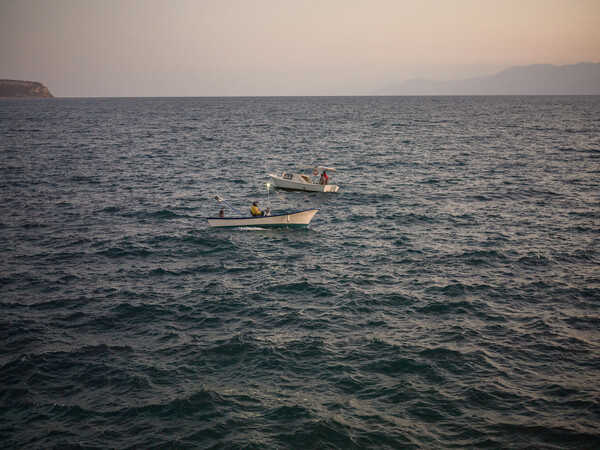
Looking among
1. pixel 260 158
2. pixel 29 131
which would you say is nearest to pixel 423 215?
pixel 260 158

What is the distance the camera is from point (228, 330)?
19047 millimetres

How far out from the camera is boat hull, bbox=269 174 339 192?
149 ft

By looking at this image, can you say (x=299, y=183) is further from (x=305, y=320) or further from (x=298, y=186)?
(x=305, y=320)

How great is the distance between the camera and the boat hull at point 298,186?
45312 millimetres

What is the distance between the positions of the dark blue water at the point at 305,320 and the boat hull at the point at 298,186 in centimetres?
112

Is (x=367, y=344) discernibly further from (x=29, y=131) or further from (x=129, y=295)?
(x=29, y=131)

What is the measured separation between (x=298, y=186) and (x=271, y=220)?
14362 mm

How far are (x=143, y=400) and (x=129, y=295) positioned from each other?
877 centimetres

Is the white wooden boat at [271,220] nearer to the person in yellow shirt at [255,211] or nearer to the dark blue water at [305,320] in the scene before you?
the person in yellow shirt at [255,211]

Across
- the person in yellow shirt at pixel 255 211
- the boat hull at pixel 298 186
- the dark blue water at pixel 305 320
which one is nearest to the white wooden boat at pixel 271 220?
the person in yellow shirt at pixel 255 211

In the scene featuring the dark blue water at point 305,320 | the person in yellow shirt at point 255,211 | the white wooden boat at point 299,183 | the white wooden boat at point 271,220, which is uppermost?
the white wooden boat at point 299,183

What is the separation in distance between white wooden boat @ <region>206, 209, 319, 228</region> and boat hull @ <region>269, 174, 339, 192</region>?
12.8 m

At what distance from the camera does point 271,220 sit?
107 feet

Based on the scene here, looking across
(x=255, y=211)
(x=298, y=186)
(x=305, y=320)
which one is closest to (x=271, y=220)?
(x=255, y=211)
